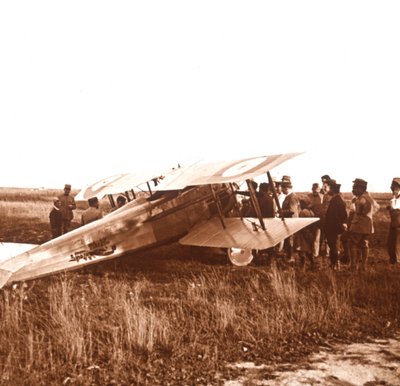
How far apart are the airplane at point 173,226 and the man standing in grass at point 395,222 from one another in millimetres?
1866

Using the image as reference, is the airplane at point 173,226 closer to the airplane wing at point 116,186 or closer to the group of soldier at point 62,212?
the airplane wing at point 116,186

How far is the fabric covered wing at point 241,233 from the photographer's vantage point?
820 centimetres

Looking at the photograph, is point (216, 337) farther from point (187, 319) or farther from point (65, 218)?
point (65, 218)

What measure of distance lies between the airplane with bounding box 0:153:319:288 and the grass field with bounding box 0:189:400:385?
1.69 ft

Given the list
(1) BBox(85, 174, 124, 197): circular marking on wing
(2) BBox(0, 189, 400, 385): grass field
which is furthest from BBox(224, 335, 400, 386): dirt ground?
(1) BBox(85, 174, 124, 197): circular marking on wing

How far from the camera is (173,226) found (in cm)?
906

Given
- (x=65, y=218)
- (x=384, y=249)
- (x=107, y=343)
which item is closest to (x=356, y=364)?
(x=107, y=343)

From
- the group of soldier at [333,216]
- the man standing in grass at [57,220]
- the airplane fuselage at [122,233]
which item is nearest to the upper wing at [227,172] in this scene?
the group of soldier at [333,216]

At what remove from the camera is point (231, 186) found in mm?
9977

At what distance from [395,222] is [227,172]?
3.97 meters

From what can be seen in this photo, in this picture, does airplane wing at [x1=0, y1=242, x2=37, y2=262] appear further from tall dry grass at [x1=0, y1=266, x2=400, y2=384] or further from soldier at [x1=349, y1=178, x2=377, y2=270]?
soldier at [x1=349, y1=178, x2=377, y2=270]

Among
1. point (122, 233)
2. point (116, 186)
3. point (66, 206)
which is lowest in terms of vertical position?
point (122, 233)

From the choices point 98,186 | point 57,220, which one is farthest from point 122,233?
point 57,220

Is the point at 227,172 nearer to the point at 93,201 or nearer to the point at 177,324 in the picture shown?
the point at 177,324
